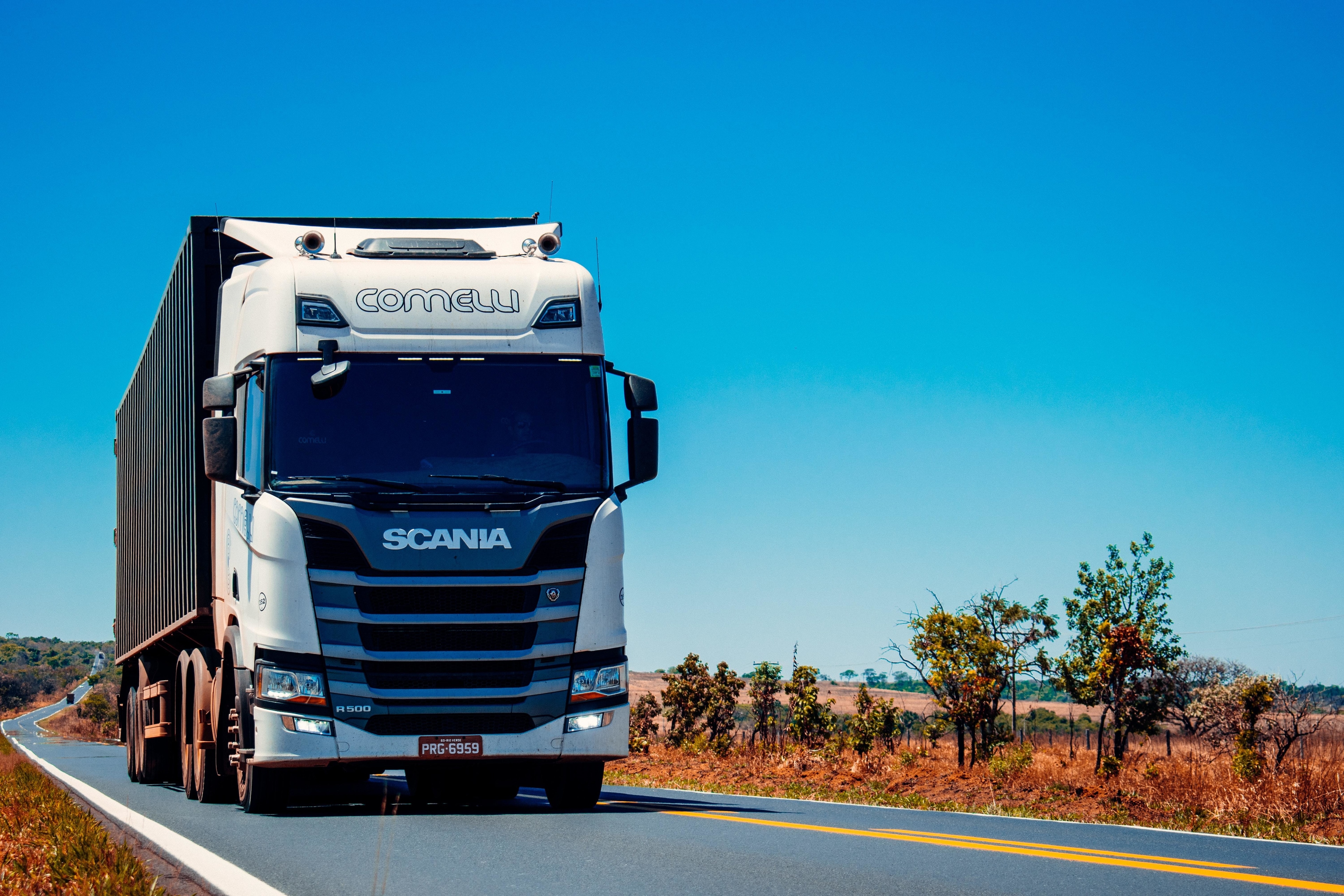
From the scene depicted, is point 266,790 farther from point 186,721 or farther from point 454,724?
point 186,721

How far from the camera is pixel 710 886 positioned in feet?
22.1

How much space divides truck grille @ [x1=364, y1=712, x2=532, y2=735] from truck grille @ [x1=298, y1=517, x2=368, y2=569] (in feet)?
3.55

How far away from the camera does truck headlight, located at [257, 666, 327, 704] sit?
9453 mm

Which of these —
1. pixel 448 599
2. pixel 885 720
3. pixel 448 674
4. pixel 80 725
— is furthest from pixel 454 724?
pixel 80 725

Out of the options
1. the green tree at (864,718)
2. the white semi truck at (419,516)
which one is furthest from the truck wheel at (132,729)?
the green tree at (864,718)

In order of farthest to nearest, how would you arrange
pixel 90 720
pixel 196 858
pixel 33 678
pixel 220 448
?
1. pixel 33 678
2. pixel 90 720
3. pixel 220 448
4. pixel 196 858

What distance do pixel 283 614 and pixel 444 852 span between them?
7.41ft

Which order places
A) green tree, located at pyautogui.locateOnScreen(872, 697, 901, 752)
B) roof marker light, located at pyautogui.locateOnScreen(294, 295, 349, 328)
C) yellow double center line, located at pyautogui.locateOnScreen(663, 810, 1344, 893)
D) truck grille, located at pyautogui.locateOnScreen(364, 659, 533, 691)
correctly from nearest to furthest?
yellow double center line, located at pyautogui.locateOnScreen(663, 810, 1344, 893)
truck grille, located at pyautogui.locateOnScreen(364, 659, 533, 691)
roof marker light, located at pyautogui.locateOnScreen(294, 295, 349, 328)
green tree, located at pyautogui.locateOnScreen(872, 697, 901, 752)

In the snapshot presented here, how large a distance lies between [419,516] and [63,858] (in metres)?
3.01

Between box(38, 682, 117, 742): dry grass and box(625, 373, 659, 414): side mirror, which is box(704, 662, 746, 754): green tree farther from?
box(38, 682, 117, 742): dry grass

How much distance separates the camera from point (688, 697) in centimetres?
3566

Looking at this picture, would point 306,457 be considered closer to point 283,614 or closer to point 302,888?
point 283,614

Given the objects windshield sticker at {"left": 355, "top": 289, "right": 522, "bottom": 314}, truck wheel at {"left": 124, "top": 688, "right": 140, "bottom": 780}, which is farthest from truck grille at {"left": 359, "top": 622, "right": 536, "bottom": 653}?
truck wheel at {"left": 124, "top": 688, "right": 140, "bottom": 780}

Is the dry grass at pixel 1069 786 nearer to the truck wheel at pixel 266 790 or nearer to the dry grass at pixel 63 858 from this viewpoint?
the truck wheel at pixel 266 790
